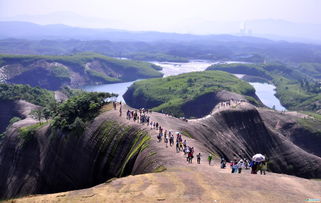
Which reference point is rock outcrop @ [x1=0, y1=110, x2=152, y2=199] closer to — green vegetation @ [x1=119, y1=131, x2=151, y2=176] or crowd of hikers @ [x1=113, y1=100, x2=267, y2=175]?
green vegetation @ [x1=119, y1=131, x2=151, y2=176]

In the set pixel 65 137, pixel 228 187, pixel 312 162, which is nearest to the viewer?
pixel 228 187

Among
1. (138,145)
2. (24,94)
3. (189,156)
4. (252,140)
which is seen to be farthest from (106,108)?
(24,94)

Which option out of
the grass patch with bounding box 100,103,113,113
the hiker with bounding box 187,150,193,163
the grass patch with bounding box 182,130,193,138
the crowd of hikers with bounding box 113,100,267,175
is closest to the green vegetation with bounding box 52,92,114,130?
the grass patch with bounding box 100,103,113,113

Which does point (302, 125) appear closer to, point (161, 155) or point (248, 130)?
point (248, 130)

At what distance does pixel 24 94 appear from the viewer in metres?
156

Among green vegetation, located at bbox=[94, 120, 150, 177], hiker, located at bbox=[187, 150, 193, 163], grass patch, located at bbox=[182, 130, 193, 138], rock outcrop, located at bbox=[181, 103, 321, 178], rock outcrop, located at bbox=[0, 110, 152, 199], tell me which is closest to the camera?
hiker, located at bbox=[187, 150, 193, 163]

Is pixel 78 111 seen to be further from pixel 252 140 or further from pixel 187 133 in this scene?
pixel 252 140

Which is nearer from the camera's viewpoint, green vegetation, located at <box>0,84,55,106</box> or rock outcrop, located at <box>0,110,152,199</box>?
rock outcrop, located at <box>0,110,152,199</box>

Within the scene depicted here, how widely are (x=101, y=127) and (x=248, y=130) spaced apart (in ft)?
146

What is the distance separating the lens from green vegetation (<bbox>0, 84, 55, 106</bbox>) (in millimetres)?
151137

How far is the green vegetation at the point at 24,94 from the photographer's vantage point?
15114cm

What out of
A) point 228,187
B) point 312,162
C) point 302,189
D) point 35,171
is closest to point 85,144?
point 35,171

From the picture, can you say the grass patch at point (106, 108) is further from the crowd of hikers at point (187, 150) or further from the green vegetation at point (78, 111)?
the crowd of hikers at point (187, 150)

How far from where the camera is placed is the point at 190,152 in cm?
4031
